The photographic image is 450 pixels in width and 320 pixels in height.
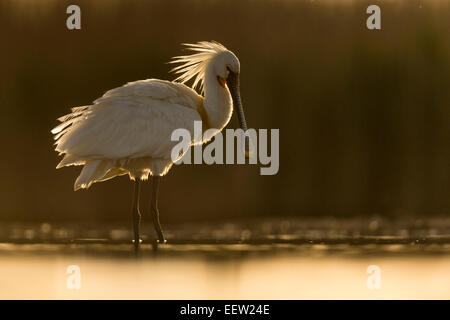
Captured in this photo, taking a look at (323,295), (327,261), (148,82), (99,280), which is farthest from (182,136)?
(323,295)

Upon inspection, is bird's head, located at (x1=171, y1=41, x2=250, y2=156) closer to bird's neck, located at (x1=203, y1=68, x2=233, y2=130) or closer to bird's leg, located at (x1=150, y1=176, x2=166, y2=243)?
bird's neck, located at (x1=203, y1=68, x2=233, y2=130)

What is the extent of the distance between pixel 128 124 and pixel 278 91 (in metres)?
6.60

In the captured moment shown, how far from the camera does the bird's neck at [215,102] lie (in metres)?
13.1

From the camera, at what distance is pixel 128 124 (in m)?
12.3

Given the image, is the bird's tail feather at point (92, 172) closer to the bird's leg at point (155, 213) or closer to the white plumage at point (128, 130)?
the white plumage at point (128, 130)

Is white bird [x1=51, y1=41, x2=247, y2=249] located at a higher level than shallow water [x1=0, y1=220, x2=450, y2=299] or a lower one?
higher

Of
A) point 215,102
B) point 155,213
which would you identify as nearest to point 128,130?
point 155,213

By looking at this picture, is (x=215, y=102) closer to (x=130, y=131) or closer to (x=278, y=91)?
(x=130, y=131)

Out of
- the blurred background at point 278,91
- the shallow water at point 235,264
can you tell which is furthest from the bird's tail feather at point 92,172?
the blurred background at point 278,91

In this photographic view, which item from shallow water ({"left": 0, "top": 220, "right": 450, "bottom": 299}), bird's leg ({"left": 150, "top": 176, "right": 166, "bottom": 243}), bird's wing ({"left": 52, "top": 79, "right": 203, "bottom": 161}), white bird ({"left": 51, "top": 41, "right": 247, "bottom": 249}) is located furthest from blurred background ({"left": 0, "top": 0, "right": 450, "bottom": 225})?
bird's wing ({"left": 52, "top": 79, "right": 203, "bottom": 161})

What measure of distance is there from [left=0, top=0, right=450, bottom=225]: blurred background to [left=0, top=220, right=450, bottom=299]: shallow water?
3431 mm

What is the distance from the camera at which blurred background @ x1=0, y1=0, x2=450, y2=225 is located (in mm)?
17609

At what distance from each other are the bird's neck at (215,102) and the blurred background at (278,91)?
411 centimetres
